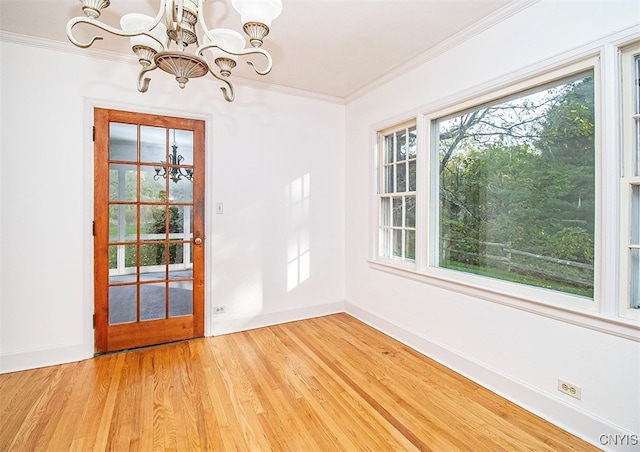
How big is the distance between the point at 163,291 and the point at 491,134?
11.0 ft

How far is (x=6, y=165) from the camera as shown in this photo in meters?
2.65

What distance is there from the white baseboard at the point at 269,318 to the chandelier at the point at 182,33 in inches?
97.4

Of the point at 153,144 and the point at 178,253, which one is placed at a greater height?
the point at 153,144

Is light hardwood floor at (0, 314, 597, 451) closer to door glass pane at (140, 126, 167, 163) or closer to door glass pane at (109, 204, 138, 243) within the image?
door glass pane at (109, 204, 138, 243)

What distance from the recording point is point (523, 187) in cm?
233

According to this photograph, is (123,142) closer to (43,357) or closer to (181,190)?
(181,190)

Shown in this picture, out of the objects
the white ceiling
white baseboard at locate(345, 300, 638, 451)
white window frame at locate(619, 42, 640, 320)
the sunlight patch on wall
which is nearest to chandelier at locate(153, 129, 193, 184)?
the white ceiling

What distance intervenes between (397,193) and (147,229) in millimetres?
2620

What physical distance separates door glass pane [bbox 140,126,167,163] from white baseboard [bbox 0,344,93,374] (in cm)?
185

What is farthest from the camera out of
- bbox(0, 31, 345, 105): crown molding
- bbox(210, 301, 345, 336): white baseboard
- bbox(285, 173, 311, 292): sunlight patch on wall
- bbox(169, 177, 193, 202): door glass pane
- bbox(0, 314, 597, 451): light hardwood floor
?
bbox(285, 173, 311, 292): sunlight patch on wall

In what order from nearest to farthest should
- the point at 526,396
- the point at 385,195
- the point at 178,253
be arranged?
the point at 526,396 → the point at 178,253 → the point at 385,195

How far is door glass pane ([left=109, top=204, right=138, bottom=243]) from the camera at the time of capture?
3044 mm

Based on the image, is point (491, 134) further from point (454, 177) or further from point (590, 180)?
point (590, 180)

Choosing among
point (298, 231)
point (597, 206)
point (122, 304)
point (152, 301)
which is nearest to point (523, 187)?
point (597, 206)
